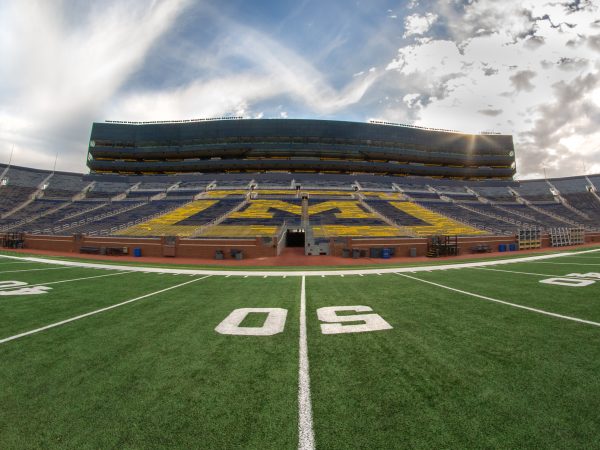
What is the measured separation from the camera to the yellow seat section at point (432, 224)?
29641mm

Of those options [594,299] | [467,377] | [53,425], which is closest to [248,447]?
[53,425]

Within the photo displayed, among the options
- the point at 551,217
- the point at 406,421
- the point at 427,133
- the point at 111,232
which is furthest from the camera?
the point at 427,133

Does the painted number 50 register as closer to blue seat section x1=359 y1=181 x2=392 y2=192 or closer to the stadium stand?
the stadium stand

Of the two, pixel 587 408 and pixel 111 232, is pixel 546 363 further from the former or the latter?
pixel 111 232

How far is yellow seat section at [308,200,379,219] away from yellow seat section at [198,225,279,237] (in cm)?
836

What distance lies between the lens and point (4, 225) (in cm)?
3195

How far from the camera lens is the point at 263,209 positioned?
3531cm

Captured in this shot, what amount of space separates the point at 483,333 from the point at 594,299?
5226 millimetres

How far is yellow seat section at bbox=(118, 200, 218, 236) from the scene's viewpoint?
2748cm

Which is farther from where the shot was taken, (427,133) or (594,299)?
(427,133)

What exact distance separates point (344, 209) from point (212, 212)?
19641mm

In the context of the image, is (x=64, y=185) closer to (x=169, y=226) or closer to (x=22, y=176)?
(x=22, y=176)

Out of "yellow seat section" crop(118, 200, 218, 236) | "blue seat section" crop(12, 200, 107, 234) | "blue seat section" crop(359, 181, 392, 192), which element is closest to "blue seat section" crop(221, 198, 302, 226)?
"yellow seat section" crop(118, 200, 218, 236)

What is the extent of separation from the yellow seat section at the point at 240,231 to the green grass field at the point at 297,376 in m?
18.8
